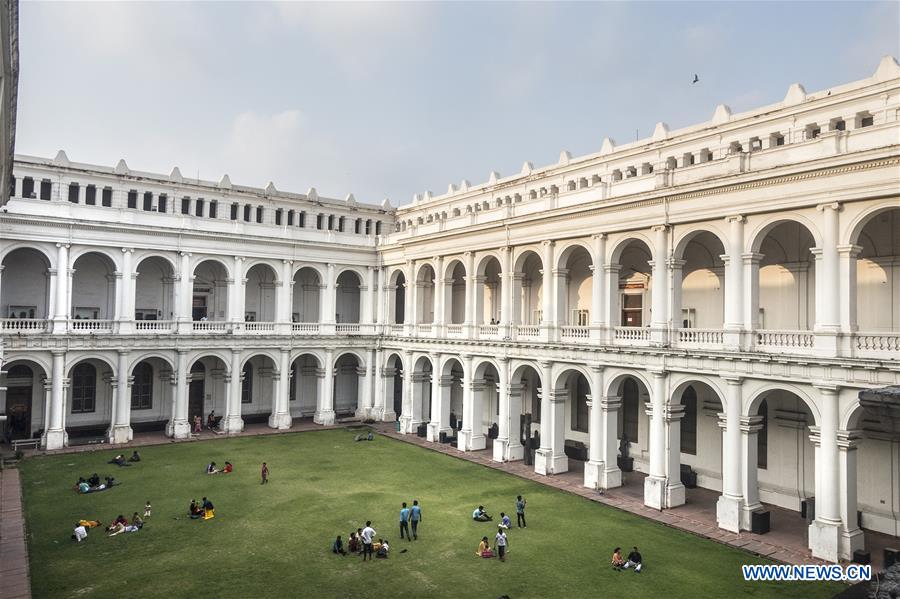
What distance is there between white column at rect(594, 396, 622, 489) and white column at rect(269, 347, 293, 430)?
2256 centimetres

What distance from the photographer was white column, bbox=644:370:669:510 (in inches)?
1039

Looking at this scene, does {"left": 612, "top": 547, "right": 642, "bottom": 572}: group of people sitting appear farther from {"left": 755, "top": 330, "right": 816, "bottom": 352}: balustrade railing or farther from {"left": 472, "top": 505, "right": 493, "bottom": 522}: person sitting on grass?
{"left": 755, "top": 330, "right": 816, "bottom": 352}: balustrade railing

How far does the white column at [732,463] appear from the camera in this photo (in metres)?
23.6

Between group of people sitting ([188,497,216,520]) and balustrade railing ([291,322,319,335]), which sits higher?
balustrade railing ([291,322,319,335])

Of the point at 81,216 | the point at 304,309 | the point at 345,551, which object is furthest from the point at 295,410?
the point at 345,551

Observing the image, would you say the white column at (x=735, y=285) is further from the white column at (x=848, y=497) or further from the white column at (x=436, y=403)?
the white column at (x=436, y=403)

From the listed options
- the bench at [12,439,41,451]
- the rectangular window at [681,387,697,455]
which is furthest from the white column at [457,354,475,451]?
the bench at [12,439,41,451]

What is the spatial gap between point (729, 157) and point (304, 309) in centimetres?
3270

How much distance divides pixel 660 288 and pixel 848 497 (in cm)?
1030

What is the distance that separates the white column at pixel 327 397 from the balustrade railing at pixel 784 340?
29325mm

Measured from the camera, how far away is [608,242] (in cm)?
2981

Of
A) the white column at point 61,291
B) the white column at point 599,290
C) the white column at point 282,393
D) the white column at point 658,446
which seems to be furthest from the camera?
the white column at point 282,393

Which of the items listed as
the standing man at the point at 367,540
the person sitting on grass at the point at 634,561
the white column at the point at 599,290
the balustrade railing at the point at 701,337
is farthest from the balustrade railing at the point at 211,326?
the person sitting on grass at the point at 634,561

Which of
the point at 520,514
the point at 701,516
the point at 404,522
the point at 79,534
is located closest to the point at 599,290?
the point at 701,516
